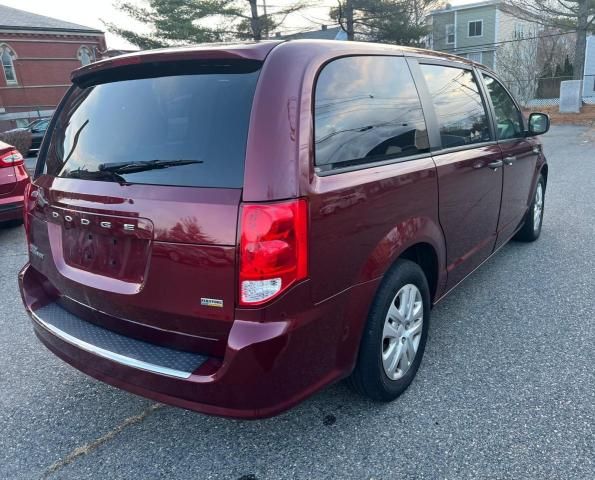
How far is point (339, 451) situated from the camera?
7.48 feet

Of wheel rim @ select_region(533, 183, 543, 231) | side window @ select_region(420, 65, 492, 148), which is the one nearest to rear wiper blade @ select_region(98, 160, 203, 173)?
side window @ select_region(420, 65, 492, 148)

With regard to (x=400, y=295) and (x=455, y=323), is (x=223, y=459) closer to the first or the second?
(x=400, y=295)

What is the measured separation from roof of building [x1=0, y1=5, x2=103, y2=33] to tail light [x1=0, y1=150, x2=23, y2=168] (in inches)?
1330

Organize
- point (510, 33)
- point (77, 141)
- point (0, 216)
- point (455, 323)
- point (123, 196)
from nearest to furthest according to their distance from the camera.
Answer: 1. point (123, 196)
2. point (77, 141)
3. point (455, 323)
4. point (0, 216)
5. point (510, 33)

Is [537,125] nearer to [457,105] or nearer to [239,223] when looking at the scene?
[457,105]

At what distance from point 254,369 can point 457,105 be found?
2.30 metres

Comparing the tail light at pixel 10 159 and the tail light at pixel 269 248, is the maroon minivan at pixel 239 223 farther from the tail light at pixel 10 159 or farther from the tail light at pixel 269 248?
the tail light at pixel 10 159

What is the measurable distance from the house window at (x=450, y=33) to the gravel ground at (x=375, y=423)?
38693 mm

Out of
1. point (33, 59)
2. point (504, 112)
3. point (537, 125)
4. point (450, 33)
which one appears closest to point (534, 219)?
point (537, 125)

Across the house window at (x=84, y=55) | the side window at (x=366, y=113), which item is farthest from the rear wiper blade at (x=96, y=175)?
the house window at (x=84, y=55)

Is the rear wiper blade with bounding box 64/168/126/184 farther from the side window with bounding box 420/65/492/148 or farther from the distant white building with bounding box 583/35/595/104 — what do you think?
the distant white building with bounding box 583/35/595/104

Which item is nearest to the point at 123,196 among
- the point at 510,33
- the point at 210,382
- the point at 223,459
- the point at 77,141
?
the point at 77,141

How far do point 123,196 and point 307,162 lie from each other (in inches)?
30.9

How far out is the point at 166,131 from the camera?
210 centimetres
